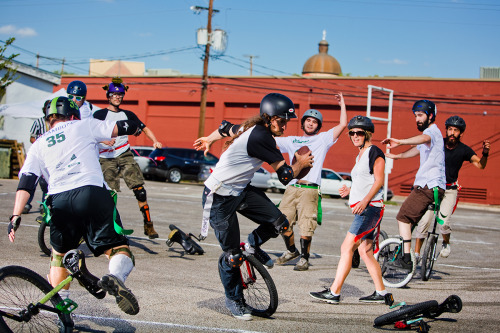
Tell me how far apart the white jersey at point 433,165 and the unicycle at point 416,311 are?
10.1 feet

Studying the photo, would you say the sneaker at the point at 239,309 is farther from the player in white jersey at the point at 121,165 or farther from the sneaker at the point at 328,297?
the player in white jersey at the point at 121,165

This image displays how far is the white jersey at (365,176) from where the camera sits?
6.28 metres

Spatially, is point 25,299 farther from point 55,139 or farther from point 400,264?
point 400,264

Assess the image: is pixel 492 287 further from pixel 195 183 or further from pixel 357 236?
pixel 195 183

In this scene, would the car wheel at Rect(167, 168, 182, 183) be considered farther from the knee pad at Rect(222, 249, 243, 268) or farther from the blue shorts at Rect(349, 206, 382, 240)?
the knee pad at Rect(222, 249, 243, 268)

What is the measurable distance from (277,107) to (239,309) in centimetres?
193

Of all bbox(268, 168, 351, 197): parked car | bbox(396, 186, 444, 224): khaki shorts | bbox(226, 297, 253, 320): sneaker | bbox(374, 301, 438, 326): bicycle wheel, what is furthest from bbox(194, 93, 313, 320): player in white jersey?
bbox(268, 168, 351, 197): parked car

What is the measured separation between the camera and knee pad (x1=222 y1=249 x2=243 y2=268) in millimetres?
5263

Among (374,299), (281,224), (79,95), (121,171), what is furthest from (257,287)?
(79,95)

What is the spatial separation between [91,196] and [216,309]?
1873mm

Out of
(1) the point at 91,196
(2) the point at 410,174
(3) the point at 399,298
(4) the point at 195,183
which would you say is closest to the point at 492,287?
(3) the point at 399,298

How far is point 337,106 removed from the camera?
36.5 metres

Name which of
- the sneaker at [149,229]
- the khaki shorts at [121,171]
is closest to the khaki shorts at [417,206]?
the sneaker at [149,229]

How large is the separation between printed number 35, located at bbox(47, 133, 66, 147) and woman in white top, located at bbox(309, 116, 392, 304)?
306 cm
